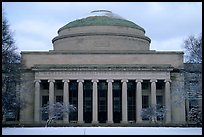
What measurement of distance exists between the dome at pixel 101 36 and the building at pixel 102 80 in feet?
0.60

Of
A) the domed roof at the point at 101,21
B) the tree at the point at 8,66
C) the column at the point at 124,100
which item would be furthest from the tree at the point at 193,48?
the domed roof at the point at 101,21

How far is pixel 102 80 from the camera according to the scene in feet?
234

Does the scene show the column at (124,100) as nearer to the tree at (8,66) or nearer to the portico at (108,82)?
the portico at (108,82)

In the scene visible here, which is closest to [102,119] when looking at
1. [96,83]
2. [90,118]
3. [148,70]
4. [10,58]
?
[90,118]

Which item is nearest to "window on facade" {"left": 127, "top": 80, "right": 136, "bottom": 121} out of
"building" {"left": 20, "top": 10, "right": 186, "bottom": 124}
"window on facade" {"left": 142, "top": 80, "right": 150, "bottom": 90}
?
"building" {"left": 20, "top": 10, "right": 186, "bottom": 124}

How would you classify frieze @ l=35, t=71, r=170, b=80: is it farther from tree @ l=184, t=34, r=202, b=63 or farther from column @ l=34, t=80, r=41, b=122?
tree @ l=184, t=34, r=202, b=63

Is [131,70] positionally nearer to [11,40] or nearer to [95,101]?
[95,101]

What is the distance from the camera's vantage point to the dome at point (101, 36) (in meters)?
79.2

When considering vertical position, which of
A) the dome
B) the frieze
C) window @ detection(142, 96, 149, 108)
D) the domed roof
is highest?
the domed roof

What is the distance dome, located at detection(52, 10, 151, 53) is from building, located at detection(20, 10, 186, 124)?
0.60 ft

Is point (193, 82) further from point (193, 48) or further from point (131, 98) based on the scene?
point (131, 98)

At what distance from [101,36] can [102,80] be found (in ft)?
36.8

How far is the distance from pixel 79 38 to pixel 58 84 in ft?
34.6

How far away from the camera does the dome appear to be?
7919 centimetres
